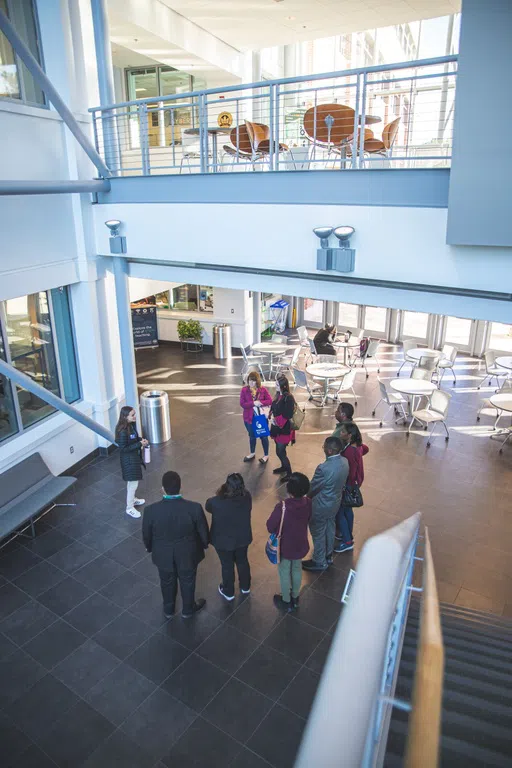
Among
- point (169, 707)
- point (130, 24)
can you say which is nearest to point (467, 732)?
point (169, 707)

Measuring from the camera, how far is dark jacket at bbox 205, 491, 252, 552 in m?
5.20

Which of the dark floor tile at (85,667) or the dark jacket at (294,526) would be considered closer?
the dark floor tile at (85,667)

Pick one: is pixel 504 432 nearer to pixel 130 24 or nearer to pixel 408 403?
pixel 408 403

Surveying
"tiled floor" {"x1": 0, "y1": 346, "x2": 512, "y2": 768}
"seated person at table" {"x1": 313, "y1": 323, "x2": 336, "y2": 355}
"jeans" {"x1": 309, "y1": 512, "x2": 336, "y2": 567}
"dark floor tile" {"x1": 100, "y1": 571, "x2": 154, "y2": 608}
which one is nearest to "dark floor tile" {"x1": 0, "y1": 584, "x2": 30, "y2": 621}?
"tiled floor" {"x1": 0, "y1": 346, "x2": 512, "y2": 768}

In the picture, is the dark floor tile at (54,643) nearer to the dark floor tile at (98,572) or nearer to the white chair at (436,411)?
the dark floor tile at (98,572)

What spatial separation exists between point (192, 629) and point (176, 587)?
1.47ft

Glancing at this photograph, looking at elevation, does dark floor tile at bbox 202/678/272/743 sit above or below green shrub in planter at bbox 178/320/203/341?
below

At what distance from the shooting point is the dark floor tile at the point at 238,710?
175 inches

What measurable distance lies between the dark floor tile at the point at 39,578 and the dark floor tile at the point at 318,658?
3068mm

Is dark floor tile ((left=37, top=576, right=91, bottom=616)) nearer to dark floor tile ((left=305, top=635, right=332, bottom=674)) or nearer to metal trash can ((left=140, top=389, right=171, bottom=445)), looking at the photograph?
dark floor tile ((left=305, top=635, right=332, bottom=674))

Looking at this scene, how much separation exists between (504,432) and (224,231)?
6.50 metres

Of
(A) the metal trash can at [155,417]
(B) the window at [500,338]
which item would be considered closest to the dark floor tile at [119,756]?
(A) the metal trash can at [155,417]

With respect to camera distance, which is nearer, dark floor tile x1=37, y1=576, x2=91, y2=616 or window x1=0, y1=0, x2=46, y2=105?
dark floor tile x1=37, y1=576, x2=91, y2=616

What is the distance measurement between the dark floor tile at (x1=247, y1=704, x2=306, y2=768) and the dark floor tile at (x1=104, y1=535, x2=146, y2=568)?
2.65 meters
